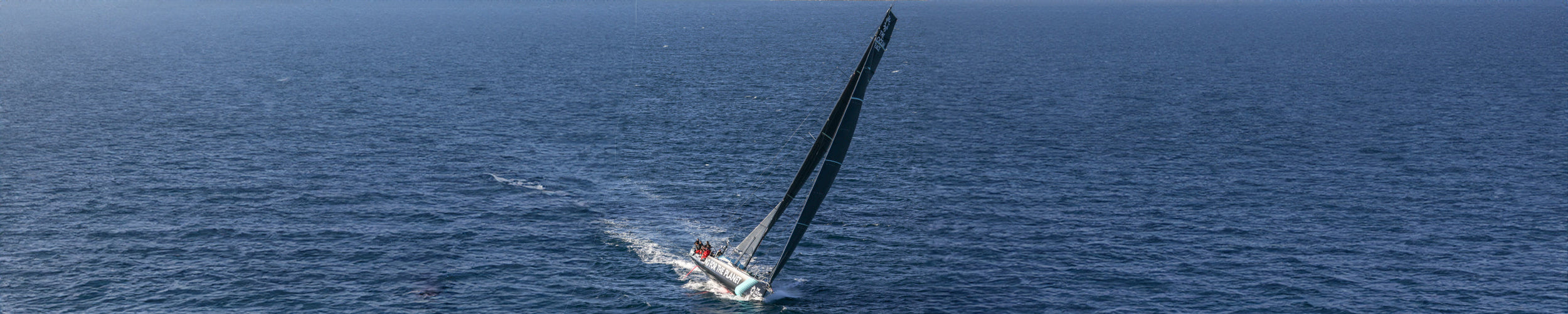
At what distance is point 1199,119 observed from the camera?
166500 mm

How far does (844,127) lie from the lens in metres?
83.1

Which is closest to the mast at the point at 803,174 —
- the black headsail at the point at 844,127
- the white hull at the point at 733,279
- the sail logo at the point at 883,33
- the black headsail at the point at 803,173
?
the black headsail at the point at 803,173

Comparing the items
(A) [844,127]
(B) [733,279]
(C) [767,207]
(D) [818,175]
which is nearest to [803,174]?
(D) [818,175]

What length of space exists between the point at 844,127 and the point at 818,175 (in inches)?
148

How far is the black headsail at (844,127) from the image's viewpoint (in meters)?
82.1

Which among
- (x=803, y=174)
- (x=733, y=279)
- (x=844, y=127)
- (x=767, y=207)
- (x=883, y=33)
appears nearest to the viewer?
(x=844, y=127)

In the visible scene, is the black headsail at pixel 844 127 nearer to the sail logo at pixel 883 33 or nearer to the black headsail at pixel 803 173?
the sail logo at pixel 883 33

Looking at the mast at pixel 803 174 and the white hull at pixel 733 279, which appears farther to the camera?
the white hull at pixel 733 279

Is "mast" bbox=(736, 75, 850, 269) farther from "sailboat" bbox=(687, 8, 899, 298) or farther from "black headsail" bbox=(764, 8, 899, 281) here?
"black headsail" bbox=(764, 8, 899, 281)

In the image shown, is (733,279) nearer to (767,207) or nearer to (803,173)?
(803,173)

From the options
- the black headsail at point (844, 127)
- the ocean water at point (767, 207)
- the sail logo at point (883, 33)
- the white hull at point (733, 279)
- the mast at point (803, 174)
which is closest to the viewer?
the black headsail at point (844, 127)

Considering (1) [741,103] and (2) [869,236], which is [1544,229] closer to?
(2) [869,236]

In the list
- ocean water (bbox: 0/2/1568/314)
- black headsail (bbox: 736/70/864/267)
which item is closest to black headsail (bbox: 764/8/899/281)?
black headsail (bbox: 736/70/864/267)

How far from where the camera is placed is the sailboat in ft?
271
